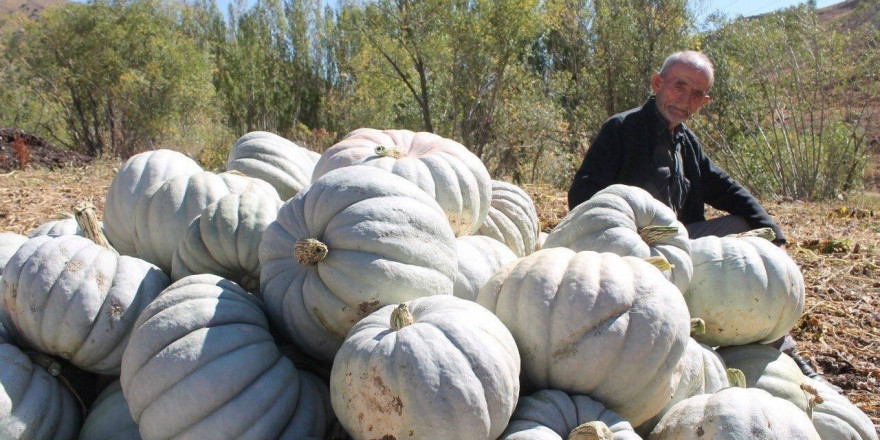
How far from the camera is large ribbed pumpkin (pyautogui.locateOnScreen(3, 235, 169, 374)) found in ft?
6.94

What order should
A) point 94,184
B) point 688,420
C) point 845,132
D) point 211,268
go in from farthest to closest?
1. point 845,132
2. point 94,184
3. point 211,268
4. point 688,420

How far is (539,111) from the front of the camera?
14.7 m

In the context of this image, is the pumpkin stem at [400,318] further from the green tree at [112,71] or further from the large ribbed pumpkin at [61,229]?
the green tree at [112,71]

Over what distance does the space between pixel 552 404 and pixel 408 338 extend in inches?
17.9

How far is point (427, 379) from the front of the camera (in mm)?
1639

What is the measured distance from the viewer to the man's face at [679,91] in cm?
443

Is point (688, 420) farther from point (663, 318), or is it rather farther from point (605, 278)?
point (605, 278)

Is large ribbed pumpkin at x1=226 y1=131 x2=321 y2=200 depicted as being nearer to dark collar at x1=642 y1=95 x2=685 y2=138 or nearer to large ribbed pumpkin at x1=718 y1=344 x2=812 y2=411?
large ribbed pumpkin at x1=718 y1=344 x2=812 y2=411

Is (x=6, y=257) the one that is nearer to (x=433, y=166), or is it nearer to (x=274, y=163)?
(x=274, y=163)

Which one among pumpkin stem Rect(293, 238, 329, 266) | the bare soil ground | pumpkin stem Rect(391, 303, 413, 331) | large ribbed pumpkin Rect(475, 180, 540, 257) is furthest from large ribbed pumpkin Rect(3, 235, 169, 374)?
large ribbed pumpkin Rect(475, 180, 540, 257)

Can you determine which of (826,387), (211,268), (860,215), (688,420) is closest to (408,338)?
(688,420)

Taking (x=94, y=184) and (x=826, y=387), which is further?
(x=94, y=184)

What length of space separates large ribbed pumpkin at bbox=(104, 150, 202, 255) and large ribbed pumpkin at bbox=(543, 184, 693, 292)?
166 centimetres

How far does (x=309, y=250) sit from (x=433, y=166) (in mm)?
898
